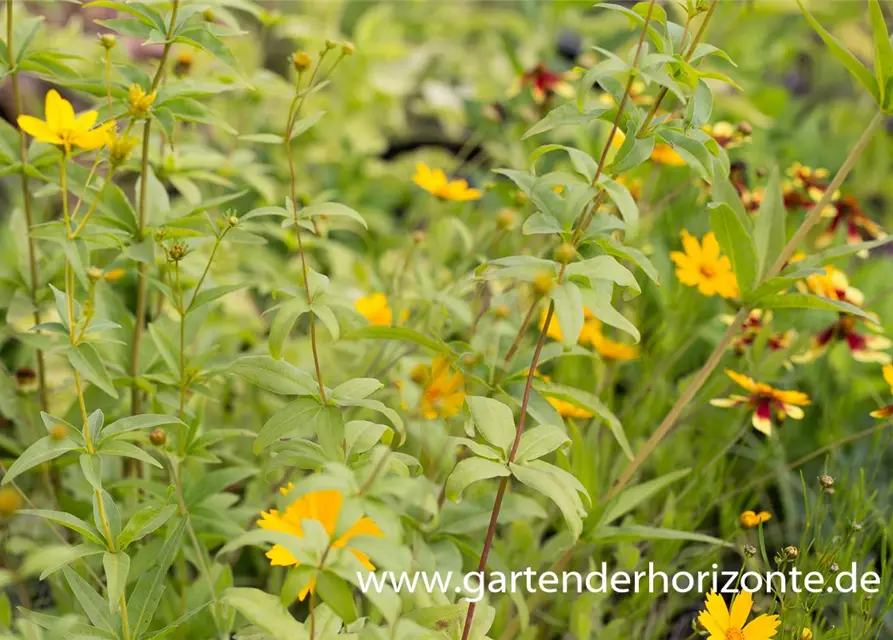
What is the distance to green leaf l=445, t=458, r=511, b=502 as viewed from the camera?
56 cm

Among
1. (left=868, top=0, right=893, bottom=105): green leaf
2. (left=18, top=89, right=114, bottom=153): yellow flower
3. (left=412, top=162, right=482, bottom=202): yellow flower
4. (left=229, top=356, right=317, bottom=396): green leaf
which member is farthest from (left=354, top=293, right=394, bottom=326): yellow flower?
(left=868, top=0, right=893, bottom=105): green leaf

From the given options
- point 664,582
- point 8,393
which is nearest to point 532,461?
point 664,582

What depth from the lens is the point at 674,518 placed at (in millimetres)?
886

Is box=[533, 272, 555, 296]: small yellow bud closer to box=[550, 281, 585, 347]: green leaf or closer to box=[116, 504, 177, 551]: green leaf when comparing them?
box=[550, 281, 585, 347]: green leaf

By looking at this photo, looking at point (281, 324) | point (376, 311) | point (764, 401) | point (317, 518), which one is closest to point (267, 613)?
point (317, 518)

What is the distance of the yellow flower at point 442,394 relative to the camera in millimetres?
609

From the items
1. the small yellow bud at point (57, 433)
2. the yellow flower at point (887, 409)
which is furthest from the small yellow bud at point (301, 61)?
the yellow flower at point (887, 409)

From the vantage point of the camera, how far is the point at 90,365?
66cm

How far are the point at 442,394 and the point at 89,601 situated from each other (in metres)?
0.30

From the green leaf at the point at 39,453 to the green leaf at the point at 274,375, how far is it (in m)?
0.12

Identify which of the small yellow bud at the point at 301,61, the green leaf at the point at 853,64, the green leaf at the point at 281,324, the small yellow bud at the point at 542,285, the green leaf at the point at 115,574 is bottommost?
the green leaf at the point at 115,574

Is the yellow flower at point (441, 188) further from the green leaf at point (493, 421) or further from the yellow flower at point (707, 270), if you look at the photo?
the green leaf at point (493, 421)

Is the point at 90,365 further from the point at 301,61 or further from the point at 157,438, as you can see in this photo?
the point at 301,61

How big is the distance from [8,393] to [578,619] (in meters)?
0.58
